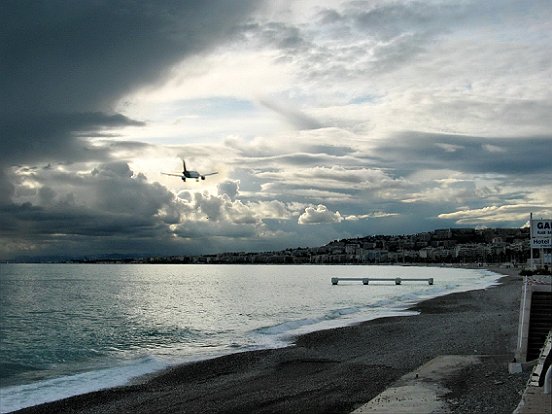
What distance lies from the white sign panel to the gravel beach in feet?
14.0

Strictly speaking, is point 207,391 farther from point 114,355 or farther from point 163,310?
point 163,310

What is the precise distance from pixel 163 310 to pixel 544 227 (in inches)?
1660

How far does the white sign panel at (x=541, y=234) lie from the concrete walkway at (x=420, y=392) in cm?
897

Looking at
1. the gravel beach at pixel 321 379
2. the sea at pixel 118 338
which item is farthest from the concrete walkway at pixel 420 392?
the sea at pixel 118 338

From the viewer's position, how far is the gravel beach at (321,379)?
1540 centimetres

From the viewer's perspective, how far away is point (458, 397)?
46.6 feet

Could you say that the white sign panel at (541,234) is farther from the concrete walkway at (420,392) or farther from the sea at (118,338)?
the sea at (118,338)

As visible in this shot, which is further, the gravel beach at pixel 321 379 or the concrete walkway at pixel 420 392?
the gravel beach at pixel 321 379

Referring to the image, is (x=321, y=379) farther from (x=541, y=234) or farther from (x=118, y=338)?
(x=118, y=338)

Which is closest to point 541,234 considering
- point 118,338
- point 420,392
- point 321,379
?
point 321,379

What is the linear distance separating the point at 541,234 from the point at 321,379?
1306 centimetres

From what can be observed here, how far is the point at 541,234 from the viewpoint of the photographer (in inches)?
1018

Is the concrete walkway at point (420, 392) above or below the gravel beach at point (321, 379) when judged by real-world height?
above

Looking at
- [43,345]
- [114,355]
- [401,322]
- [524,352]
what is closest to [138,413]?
[524,352]
